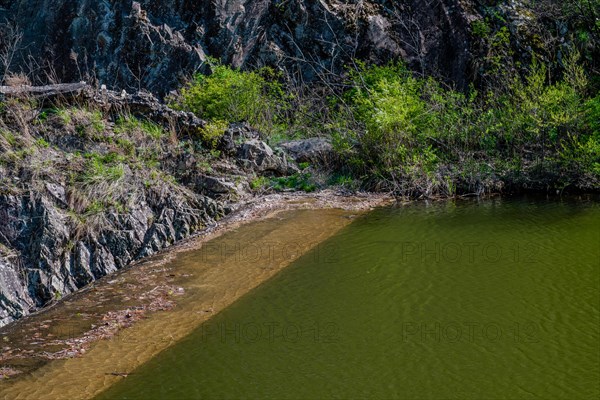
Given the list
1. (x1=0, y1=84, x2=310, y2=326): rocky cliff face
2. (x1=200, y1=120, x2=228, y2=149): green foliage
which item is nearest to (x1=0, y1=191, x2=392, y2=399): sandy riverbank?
(x1=0, y1=84, x2=310, y2=326): rocky cliff face

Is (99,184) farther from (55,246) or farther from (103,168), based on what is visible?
(55,246)

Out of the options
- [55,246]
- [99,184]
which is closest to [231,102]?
[99,184]

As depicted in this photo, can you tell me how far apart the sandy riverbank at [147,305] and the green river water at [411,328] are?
0.92 feet

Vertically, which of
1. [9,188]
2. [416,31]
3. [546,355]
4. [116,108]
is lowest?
[546,355]

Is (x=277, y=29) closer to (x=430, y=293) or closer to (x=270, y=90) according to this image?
(x=270, y=90)

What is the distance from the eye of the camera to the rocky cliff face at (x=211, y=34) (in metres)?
16.3

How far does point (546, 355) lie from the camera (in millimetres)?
4777

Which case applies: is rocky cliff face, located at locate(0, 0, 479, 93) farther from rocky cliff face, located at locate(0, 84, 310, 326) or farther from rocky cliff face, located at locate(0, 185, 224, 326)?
rocky cliff face, located at locate(0, 185, 224, 326)

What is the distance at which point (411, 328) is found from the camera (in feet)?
17.8

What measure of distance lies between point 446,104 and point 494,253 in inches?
251

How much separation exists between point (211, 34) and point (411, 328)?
13.1 m

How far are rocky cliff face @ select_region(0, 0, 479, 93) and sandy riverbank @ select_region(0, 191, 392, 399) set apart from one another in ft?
25.8

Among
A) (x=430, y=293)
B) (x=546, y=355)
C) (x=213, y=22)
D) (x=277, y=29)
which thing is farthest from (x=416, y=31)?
(x=546, y=355)

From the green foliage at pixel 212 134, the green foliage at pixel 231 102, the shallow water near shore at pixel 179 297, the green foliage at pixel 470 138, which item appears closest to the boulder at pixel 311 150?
the green foliage at pixel 470 138
